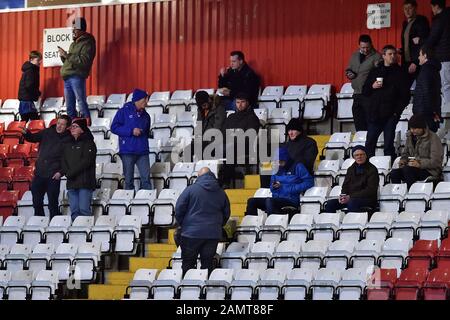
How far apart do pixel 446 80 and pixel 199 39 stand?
4753 mm

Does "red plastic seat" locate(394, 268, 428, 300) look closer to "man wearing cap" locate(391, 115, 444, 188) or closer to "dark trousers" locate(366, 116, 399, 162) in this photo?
"man wearing cap" locate(391, 115, 444, 188)

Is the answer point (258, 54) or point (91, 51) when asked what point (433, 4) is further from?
point (91, 51)

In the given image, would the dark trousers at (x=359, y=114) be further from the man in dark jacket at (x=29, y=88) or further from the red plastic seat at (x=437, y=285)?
the man in dark jacket at (x=29, y=88)

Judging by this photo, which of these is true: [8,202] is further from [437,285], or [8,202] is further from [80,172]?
[437,285]

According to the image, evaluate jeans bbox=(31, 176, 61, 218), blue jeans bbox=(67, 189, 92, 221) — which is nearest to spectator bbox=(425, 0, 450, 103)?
blue jeans bbox=(67, 189, 92, 221)

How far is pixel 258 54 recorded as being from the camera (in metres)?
22.0

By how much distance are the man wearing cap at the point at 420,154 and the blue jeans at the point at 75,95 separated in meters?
5.91

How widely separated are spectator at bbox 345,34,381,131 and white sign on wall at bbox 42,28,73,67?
18.5 feet

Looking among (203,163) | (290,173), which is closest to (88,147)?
(203,163)

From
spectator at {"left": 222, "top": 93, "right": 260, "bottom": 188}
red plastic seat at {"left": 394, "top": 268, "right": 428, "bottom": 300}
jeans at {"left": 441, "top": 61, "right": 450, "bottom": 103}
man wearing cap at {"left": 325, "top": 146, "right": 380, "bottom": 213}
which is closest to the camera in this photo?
red plastic seat at {"left": 394, "top": 268, "right": 428, "bottom": 300}

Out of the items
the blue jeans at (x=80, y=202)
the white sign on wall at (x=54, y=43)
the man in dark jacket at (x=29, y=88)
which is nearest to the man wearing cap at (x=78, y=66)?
the man in dark jacket at (x=29, y=88)

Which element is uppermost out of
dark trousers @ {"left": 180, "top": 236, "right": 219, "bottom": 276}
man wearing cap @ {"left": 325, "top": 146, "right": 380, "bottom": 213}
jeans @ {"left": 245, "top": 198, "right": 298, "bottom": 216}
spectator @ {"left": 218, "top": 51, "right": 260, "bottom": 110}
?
spectator @ {"left": 218, "top": 51, "right": 260, "bottom": 110}

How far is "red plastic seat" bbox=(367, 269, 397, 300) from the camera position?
15.3 m

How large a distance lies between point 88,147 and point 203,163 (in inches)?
61.5
